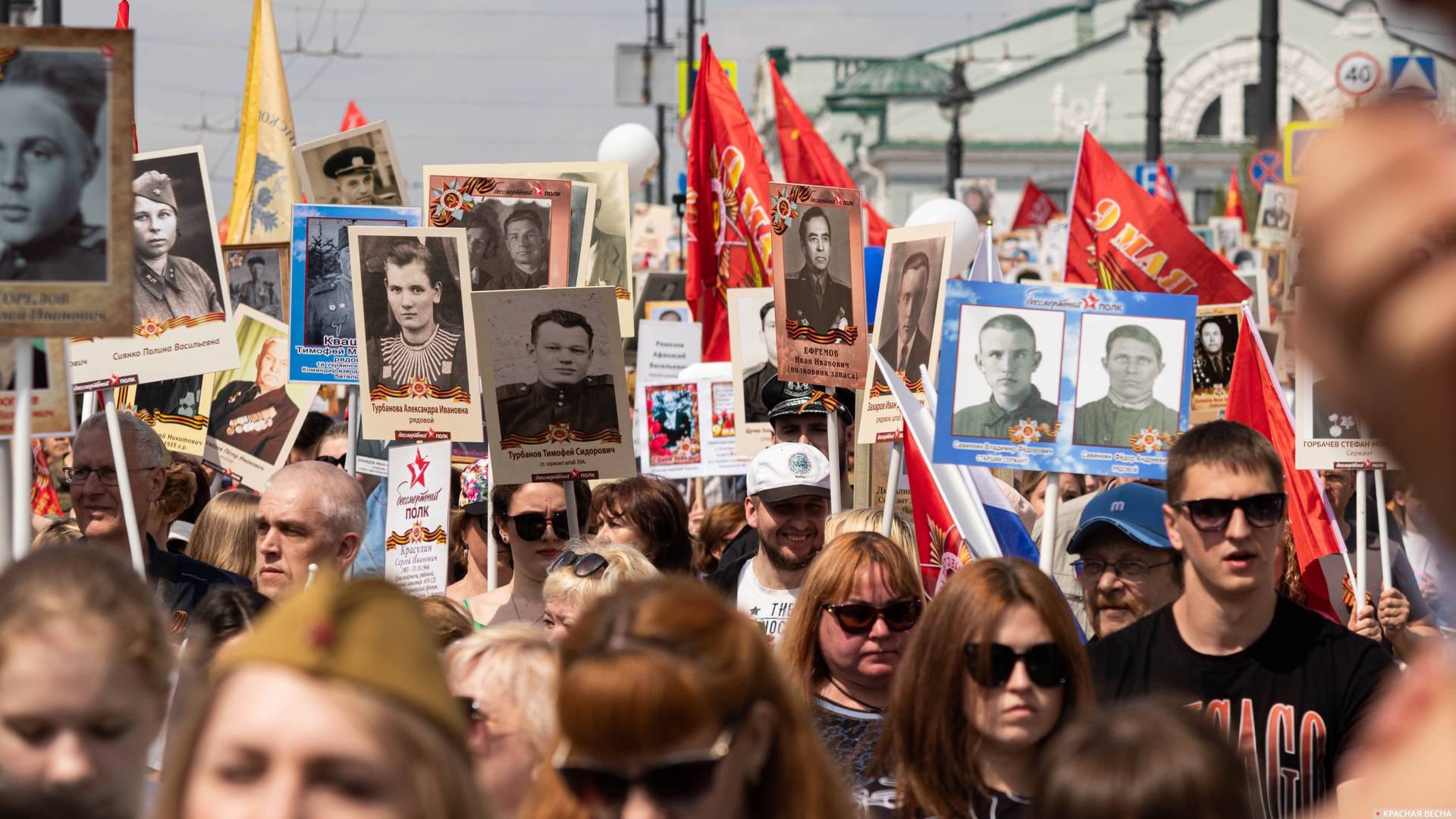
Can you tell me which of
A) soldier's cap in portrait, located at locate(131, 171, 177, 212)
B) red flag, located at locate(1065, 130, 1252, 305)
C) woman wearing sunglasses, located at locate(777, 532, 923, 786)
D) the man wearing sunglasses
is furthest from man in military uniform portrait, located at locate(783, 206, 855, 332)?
woman wearing sunglasses, located at locate(777, 532, 923, 786)

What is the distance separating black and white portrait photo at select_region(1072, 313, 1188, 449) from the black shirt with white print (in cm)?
163

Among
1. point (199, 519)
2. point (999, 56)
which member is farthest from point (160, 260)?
point (999, 56)

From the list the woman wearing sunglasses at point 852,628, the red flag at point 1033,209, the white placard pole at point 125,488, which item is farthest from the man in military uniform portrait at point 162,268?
the red flag at point 1033,209

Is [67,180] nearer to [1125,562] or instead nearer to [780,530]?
[780,530]

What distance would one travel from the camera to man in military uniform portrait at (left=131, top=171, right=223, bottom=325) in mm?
6004

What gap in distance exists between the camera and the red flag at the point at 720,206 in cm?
846

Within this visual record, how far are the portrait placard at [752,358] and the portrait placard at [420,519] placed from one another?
1.64m

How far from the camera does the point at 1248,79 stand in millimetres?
71625

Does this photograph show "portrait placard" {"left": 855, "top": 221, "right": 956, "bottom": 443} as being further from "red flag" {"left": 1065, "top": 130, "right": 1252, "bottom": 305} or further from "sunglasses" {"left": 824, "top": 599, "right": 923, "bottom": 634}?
"sunglasses" {"left": 824, "top": 599, "right": 923, "bottom": 634}

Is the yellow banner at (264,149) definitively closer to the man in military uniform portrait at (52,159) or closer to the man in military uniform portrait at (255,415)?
the man in military uniform portrait at (255,415)

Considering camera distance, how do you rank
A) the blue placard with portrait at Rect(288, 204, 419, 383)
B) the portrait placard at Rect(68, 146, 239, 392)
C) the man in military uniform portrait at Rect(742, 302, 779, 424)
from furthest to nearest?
the man in military uniform portrait at Rect(742, 302, 779, 424) < the blue placard with portrait at Rect(288, 204, 419, 383) < the portrait placard at Rect(68, 146, 239, 392)

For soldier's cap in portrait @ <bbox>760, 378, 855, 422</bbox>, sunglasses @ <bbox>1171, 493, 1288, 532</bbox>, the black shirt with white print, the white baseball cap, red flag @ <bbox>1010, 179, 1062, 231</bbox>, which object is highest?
red flag @ <bbox>1010, 179, 1062, 231</bbox>

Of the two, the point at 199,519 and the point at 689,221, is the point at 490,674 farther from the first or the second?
the point at 689,221

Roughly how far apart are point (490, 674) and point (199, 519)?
3155 mm
